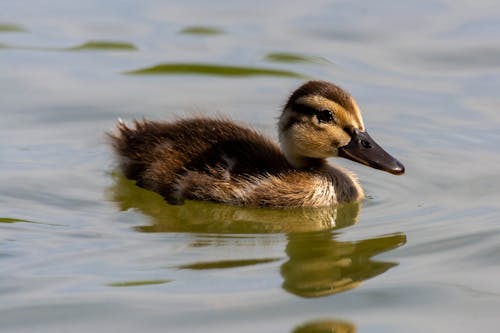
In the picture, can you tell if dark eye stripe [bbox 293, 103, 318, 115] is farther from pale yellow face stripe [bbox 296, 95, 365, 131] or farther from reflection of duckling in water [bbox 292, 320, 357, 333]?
reflection of duckling in water [bbox 292, 320, 357, 333]

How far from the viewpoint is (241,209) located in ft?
24.6

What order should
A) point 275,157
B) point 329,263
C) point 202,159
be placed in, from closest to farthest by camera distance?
point 329,263, point 202,159, point 275,157

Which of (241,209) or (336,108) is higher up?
(336,108)

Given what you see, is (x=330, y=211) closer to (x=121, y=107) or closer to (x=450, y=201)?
(x=450, y=201)

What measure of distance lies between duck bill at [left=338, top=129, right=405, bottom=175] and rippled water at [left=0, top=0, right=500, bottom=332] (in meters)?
0.22

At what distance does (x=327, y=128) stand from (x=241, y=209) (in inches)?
26.3

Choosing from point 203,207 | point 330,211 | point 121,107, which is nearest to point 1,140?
point 121,107

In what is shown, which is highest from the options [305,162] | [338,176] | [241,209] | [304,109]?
[304,109]

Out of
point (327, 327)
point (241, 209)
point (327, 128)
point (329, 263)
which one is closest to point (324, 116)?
point (327, 128)

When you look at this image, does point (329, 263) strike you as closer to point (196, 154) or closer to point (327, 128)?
point (327, 128)

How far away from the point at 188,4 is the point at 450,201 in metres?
4.35

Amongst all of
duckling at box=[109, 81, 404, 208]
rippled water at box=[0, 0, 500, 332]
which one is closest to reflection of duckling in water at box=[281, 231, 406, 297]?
rippled water at box=[0, 0, 500, 332]

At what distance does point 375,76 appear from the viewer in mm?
9672

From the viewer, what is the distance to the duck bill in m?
7.45
